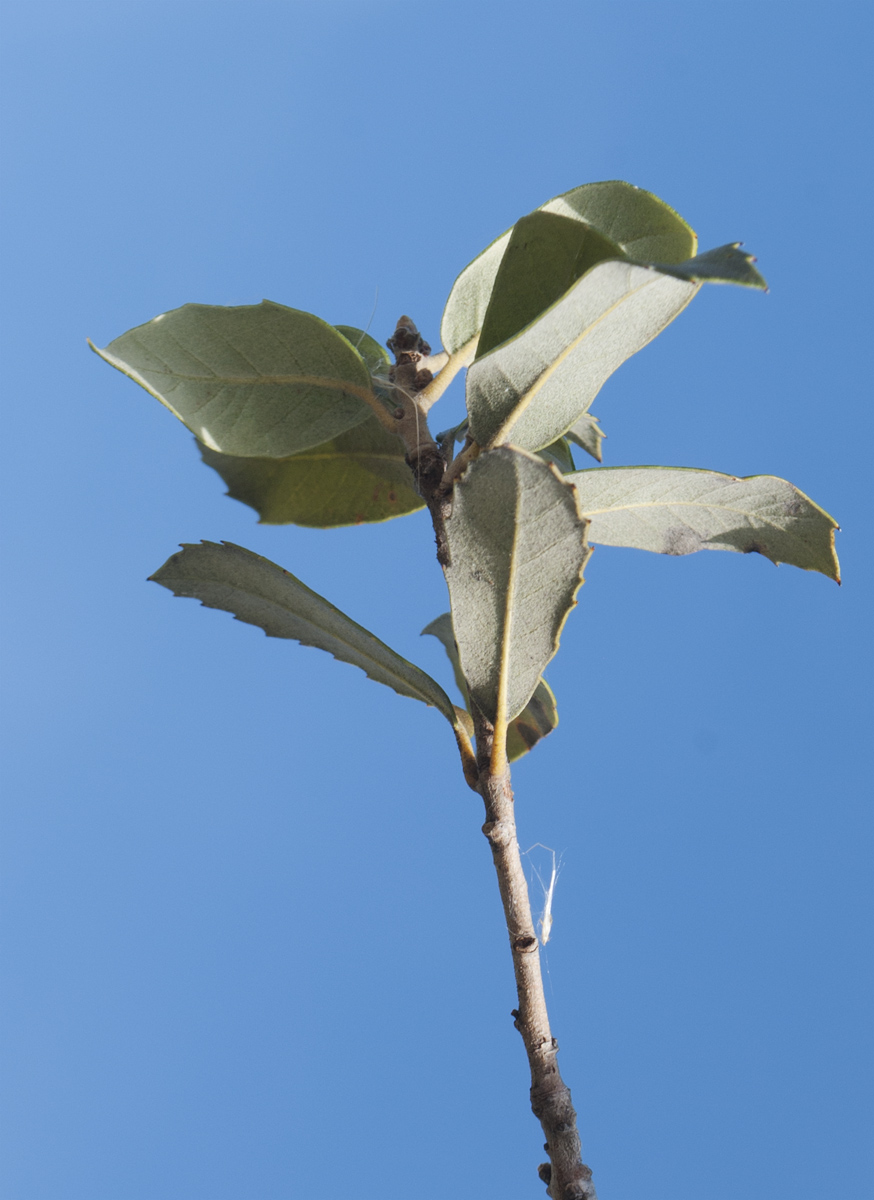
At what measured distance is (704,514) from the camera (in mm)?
693

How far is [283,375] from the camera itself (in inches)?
26.5

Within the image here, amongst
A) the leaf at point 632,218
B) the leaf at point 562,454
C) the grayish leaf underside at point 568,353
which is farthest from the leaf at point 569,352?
the leaf at point 562,454

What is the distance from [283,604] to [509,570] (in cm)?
19

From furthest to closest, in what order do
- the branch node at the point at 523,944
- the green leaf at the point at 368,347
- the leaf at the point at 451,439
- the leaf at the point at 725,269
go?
the green leaf at the point at 368,347 → the leaf at the point at 451,439 → the branch node at the point at 523,944 → the leaf at the point at 725,269

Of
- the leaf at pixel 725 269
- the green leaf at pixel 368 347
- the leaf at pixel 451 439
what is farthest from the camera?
the green leaf at pixel 368 347

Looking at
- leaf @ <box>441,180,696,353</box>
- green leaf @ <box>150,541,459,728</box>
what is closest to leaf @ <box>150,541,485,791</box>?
green leaf @ <box>150,541,459,728</box>

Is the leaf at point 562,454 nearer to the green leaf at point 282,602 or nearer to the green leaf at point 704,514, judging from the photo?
the green leaf at point 704,514

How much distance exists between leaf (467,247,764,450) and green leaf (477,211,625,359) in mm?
39

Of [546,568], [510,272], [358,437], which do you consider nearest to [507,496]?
[546,568]

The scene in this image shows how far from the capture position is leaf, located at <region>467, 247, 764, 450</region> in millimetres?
547

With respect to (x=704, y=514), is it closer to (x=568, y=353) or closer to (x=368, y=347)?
(x=568, y=353)

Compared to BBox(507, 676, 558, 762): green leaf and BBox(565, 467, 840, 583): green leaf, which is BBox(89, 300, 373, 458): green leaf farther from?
BBox(507, 676, 558, 762): green leaf

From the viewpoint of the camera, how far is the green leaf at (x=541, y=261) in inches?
23.9

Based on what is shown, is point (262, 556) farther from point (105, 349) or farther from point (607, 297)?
point (607, 297)
